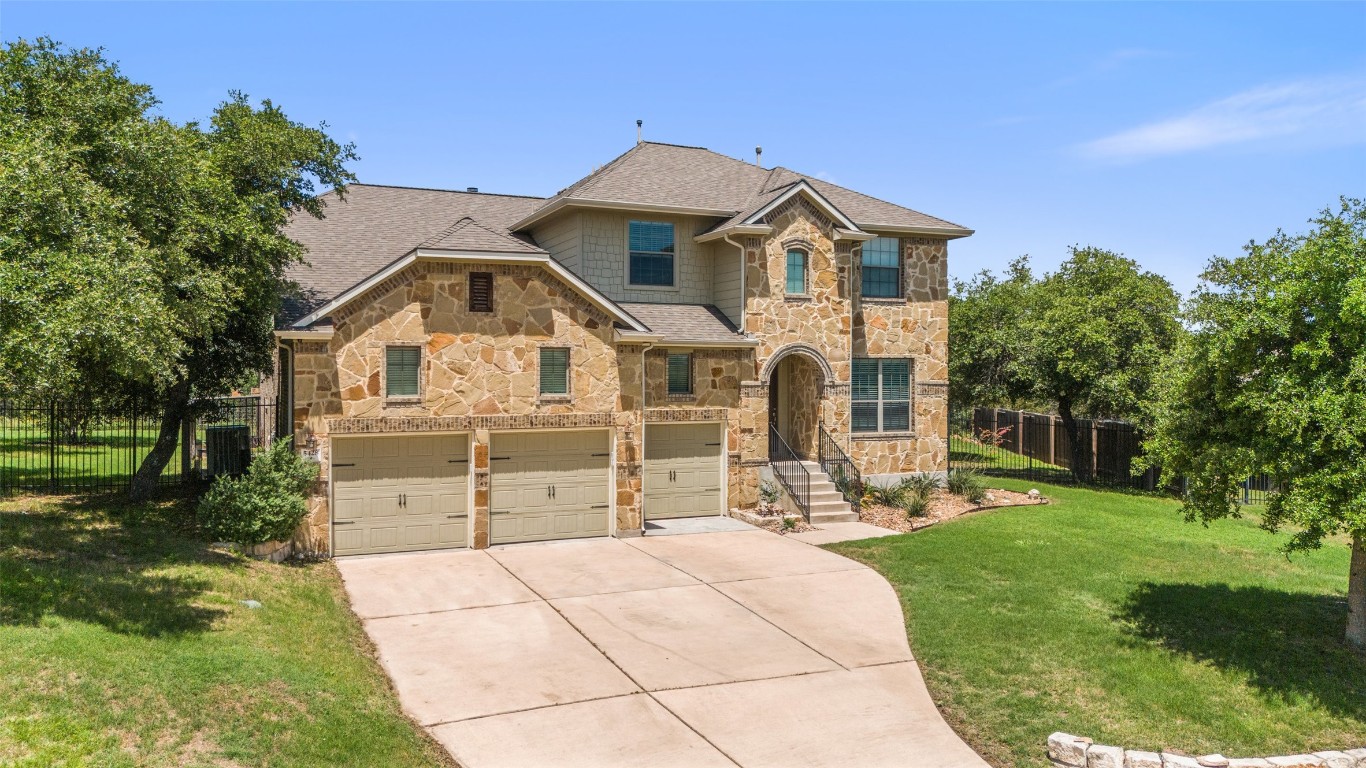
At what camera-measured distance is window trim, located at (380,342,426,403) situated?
1677 cm

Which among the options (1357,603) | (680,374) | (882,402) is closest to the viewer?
(1357,603)

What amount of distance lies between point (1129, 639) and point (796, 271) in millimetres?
11792

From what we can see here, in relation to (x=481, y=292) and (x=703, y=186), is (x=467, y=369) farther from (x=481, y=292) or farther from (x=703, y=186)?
(x=703, y=186)

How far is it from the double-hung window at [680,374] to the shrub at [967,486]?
25.0ft

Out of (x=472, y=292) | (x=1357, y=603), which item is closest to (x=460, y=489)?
(x=472, y=292)

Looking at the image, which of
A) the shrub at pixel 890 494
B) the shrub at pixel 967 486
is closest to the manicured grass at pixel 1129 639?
the shrub at pixel 890 494

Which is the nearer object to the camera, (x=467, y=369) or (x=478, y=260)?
(x=478, y=260)

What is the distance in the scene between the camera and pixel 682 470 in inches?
814

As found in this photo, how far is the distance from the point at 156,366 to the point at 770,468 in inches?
516

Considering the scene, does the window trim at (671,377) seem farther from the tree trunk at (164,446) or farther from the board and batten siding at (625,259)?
the tree trunk at (164,446)

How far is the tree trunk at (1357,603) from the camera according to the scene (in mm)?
Answer: 11617

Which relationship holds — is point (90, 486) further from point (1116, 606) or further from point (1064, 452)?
point (1064, 452)

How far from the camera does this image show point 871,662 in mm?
11812

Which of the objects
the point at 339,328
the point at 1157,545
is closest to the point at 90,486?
the point at 339,328
